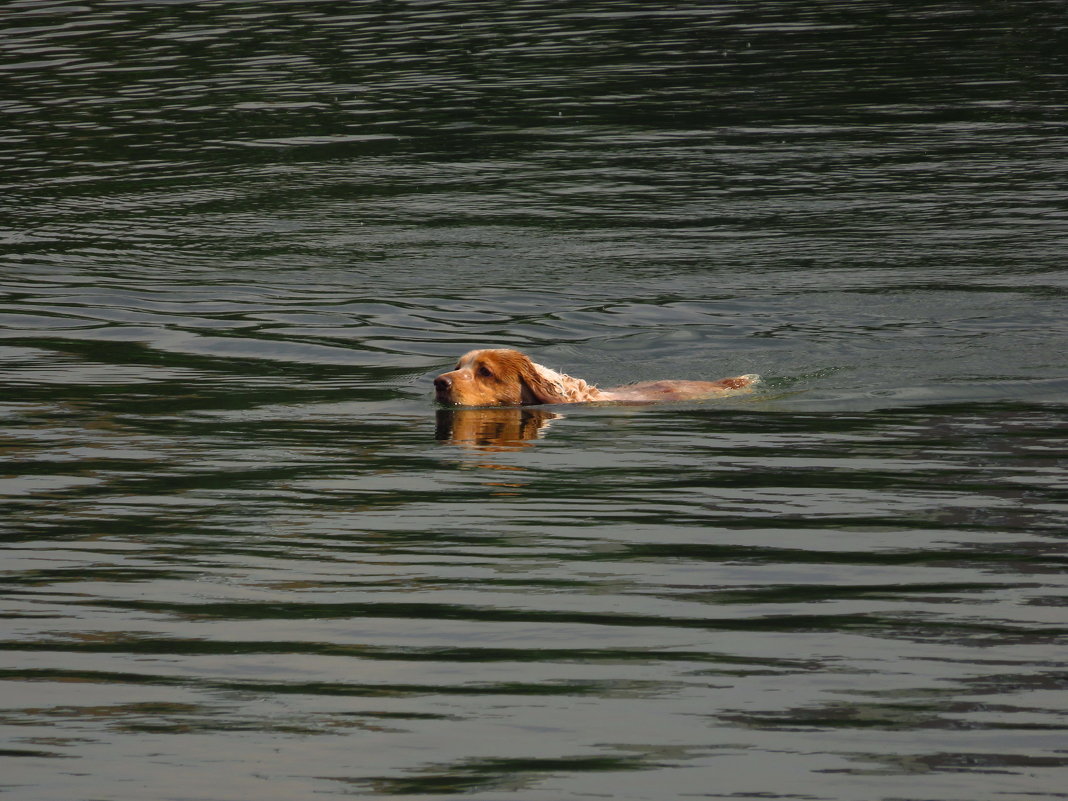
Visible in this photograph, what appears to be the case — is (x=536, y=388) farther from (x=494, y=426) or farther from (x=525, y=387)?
(x=494, y=426)

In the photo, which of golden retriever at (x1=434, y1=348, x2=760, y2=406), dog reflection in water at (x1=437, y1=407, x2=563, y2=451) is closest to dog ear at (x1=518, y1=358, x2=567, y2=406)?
golden retriever at (x1=434, y1=348, x2=760, y2=406)

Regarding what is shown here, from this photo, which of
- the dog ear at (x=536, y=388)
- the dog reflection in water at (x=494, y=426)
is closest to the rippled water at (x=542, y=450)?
the dog reflection in water at (x=494, y=426)

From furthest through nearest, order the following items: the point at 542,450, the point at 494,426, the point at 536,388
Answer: the point at 536,388 → the point at 494,426 → the point at 542,450

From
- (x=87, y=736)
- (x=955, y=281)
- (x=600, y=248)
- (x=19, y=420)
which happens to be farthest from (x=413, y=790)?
(x=600, y=248)

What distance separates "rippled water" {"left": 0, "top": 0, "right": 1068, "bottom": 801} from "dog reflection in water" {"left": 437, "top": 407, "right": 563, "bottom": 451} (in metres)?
0.05

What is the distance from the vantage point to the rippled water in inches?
210

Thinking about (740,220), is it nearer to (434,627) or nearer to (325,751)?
(434,627)

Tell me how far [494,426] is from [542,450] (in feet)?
3.52

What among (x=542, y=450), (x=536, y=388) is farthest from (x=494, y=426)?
(x=542, y=450)

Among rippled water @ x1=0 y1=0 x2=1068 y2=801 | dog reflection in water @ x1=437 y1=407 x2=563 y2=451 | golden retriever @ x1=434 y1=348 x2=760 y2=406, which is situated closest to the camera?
rippled water @ x1=0 y1=0 x2=1068 y2=801

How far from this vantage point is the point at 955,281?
49.2ft

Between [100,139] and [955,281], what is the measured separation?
44.6ft

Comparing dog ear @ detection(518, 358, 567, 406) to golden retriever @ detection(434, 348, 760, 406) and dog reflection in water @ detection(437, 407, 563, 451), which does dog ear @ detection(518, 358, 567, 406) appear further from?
dog reflection in water @ detection(437, 407, 563, 451)

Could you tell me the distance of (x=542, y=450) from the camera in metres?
9.79
